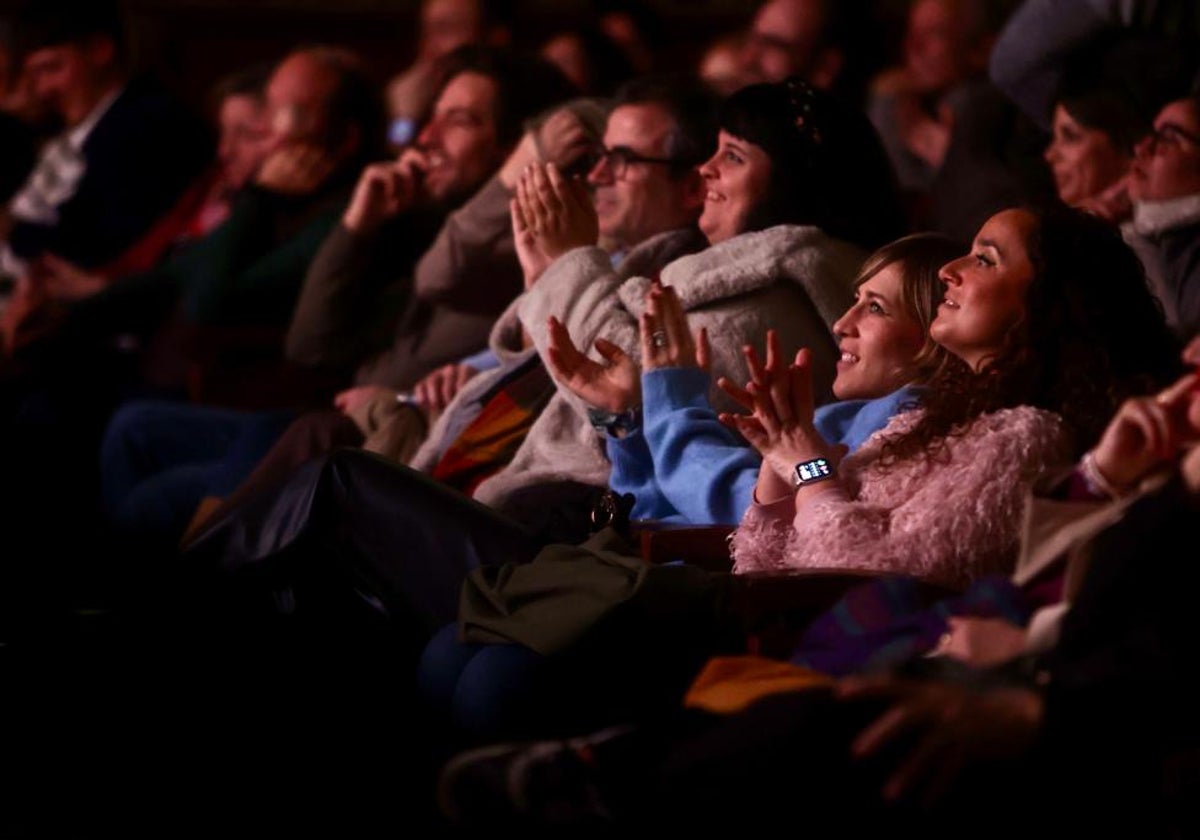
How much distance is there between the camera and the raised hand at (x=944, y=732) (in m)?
1.73

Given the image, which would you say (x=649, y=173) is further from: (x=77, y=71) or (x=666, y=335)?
(x=77, y=71)

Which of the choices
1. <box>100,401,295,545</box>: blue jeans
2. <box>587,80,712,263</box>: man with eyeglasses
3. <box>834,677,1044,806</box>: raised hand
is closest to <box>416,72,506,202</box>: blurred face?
<box>100,401,295,545</box>: blue jeans

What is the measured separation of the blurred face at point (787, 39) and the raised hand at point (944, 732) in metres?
3.06

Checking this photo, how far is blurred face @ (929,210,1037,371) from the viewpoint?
2262 millimetres

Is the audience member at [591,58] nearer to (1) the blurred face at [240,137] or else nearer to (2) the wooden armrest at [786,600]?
(1) the blurred face at [240,137]

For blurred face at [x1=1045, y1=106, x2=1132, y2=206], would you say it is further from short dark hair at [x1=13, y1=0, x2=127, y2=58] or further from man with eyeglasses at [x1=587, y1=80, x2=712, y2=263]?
short dark hair at [x1=13, y1=0, x2=127, y2=58]

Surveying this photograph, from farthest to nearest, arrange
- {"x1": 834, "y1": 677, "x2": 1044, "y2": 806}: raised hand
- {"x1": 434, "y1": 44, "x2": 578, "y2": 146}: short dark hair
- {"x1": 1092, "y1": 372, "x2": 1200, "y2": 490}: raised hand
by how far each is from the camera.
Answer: {"x1": 434, "y1": 44, "x2": 578, "y2": 146}: short dark hair < {"x1": 1092, "y1": 372, "x2": 1200, "y2": 490}: raised hand < {"x1": 834, "y1": 677, "x2": 1044, "y2": 806}: raised hand

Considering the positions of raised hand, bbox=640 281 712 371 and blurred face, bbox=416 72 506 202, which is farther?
blurred face, bbox=416 72 506 202

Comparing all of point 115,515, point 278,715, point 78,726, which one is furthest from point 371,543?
point 115,515

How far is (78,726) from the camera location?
257 cm

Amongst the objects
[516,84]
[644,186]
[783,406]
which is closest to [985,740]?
[783,406]

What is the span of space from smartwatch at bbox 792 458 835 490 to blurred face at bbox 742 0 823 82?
2479 mm

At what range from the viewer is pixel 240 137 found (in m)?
5.32

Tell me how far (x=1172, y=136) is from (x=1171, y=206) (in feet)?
0.39
